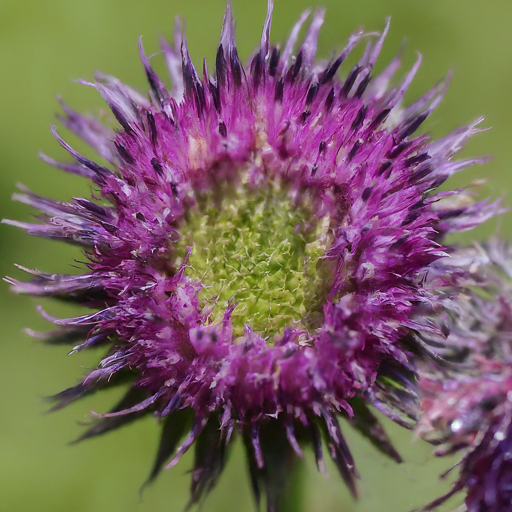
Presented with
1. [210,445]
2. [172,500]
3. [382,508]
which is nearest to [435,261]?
[210,445]

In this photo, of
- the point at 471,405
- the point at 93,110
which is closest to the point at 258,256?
the point at 471,405

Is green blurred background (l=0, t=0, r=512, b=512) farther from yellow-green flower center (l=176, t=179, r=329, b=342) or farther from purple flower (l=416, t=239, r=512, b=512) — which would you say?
yellow-green flower center (l=176, t=179, r=329, b=342)

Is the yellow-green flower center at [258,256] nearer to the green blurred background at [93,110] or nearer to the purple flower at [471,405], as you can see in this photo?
the purple flower at [471,405]

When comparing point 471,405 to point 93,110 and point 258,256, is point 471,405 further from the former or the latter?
point 93,110

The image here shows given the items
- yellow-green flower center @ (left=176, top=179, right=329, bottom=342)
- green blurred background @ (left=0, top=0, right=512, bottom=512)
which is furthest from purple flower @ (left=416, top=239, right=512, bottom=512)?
green blurred background @ (left=0, top=0, right=512, bottom=512)

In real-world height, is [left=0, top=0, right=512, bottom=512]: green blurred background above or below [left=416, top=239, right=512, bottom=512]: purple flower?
above
